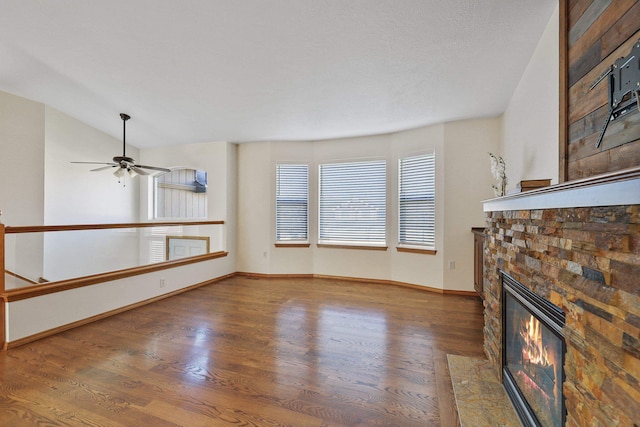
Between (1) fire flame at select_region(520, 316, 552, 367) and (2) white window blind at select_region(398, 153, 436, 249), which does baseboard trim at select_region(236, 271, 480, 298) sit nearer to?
(2) white window blind at select_region(398, 153, 436, 249)

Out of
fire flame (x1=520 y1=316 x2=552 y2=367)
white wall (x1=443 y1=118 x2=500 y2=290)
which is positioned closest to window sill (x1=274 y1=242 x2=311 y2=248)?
white wall (x1=443 y1=118 x2=500 y2=290)

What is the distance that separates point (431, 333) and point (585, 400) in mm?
1888

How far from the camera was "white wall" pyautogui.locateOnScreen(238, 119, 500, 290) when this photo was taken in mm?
3939

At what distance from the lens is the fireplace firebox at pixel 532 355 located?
118 centimetres

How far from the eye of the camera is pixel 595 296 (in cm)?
91

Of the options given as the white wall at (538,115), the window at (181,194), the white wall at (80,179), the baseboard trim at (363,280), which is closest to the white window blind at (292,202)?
the baseboard trim at (363,280)

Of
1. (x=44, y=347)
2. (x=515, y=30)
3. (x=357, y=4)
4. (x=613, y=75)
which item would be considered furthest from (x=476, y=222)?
(x=44, y=347)

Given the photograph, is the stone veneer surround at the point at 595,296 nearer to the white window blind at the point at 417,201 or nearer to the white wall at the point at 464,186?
the white wall at the point at 464,186

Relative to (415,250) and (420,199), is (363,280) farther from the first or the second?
(420,199)

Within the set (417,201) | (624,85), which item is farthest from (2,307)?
(417,201)

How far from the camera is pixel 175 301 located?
12.3 feet

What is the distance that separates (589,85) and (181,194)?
598cm

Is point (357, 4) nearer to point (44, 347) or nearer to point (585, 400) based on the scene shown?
point (585, 400)

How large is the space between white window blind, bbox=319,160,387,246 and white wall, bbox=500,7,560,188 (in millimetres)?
1989
